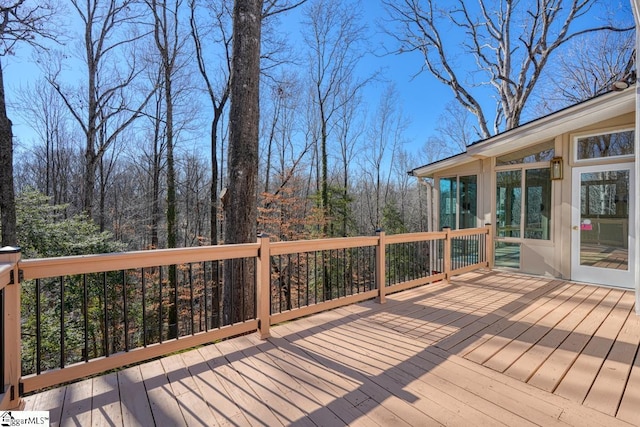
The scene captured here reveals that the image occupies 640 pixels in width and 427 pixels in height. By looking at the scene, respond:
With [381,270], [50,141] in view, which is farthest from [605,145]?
[50,141]

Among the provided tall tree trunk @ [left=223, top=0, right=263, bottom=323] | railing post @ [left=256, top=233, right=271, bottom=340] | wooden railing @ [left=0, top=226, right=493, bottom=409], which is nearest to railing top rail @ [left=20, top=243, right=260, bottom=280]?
wooden railing @ [left=0, top=226, right=493, bottom=409]

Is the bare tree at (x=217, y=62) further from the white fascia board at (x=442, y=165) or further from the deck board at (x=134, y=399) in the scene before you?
the deck board at (x=134, y=399)

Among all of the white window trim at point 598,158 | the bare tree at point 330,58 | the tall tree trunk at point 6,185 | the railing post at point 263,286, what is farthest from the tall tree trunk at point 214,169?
the white window trim at point 598,158

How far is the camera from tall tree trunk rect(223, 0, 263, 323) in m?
3.77

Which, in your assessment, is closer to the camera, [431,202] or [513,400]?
[513,400]

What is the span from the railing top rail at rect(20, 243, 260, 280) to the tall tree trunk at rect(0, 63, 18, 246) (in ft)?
15.7

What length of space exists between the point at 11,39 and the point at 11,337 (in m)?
6.97

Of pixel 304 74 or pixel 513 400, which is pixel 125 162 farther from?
pixel 513 400

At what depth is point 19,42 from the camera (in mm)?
5785

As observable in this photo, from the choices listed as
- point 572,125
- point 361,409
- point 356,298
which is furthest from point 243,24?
point 572,125

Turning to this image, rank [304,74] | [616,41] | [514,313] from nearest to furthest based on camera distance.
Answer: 1. [514,313]
2. [616,41]
3. [304,74]

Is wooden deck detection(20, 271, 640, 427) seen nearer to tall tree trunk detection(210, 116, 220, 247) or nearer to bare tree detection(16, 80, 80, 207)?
tall tree trunk detection(210, 116, 220, 247)

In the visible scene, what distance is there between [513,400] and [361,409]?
1.00m

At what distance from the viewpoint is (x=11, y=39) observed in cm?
558
